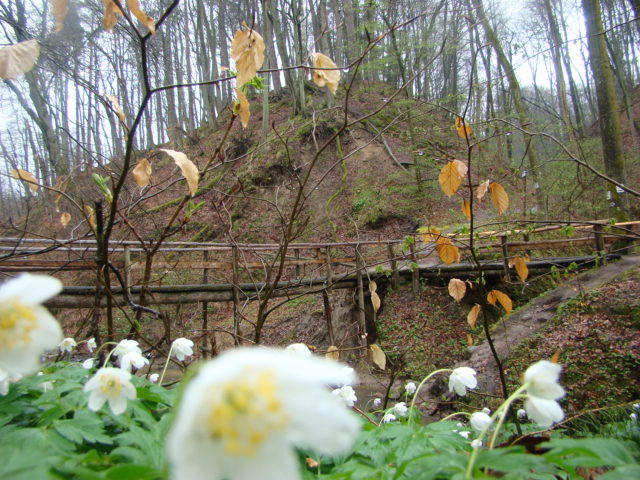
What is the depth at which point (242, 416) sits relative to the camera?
45cm

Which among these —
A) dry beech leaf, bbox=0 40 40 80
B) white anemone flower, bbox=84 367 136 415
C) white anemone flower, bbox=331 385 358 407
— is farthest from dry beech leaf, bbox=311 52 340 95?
white anemone flower, bbox=331 385 358 407

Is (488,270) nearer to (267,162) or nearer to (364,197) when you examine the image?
(364,197)

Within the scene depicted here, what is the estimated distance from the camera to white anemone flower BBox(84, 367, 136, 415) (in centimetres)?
91

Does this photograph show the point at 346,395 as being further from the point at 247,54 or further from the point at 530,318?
the point at 530,318

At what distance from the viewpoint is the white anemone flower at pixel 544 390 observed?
828 millimetres

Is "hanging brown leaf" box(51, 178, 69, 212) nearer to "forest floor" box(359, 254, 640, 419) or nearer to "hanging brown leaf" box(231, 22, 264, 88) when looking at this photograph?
"hanging brown leaf" box(231, 22, 264, 88)

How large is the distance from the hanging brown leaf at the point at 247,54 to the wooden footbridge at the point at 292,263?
1052 millimetres

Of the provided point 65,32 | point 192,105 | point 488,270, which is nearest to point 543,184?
point 488,270

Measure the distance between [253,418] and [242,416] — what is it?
1 cm

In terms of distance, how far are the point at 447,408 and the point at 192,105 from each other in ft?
71.0

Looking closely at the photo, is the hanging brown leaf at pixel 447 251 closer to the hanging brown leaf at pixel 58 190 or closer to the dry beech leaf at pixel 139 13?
the dry beech leaf at pixel 139 13

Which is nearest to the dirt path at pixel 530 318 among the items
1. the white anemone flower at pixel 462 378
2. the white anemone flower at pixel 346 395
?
the white anemone flower at pixel 346 395

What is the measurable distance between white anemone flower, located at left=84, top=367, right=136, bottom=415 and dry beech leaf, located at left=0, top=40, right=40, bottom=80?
0.82m

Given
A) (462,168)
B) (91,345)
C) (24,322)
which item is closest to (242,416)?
(24,322)
